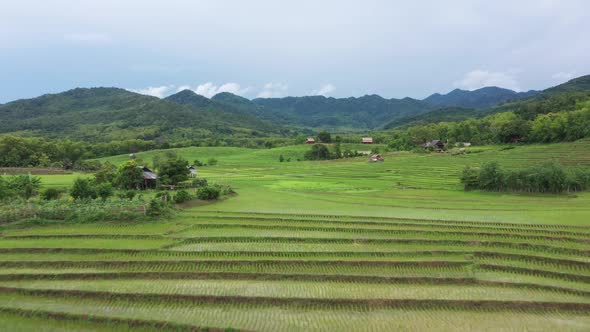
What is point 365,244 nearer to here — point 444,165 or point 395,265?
point 395,265

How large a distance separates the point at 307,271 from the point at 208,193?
18442 mm

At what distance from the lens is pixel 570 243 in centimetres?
2164

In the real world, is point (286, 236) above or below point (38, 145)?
below

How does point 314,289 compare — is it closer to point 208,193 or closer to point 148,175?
point 208,193

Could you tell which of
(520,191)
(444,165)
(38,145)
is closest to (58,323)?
(520,191)

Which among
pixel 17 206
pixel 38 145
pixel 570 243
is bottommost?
pixel 570 243

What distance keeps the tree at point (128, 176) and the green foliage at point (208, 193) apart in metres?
11.1

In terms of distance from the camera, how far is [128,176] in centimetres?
3988

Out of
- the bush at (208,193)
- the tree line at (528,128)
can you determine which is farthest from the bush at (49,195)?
the tree line at (528,128)

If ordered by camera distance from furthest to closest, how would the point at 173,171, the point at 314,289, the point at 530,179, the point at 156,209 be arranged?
the point at 173,171 → the point at 530,179 → the point at 156,209 → the point at 314,289

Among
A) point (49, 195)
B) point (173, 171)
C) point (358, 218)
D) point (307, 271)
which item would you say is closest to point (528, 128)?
point (358, 218)

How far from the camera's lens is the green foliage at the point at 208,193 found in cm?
3325

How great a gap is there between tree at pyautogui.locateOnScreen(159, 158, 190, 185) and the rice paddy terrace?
12.7 meters

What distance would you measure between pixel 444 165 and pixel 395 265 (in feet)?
166
